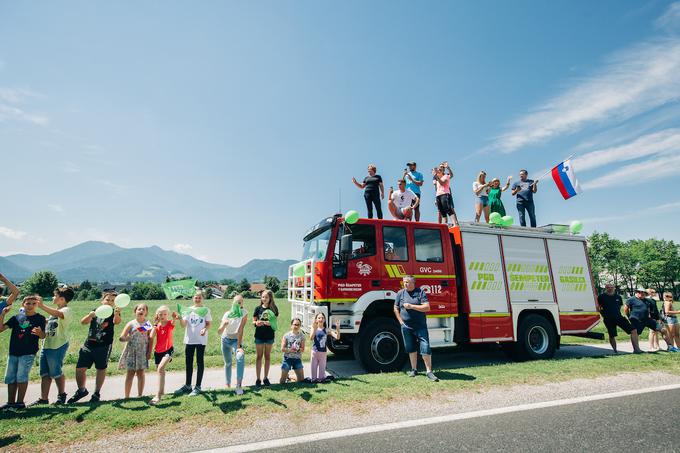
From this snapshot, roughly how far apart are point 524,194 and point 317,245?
7.03m

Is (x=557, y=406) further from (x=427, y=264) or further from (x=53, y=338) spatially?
(x=53, y=338)

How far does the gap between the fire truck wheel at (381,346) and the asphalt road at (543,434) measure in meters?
2.32

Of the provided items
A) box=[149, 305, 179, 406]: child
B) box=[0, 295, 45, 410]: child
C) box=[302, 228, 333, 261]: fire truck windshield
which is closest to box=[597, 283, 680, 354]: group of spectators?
box=[302, 228, 333, 261]: fire truck windshield

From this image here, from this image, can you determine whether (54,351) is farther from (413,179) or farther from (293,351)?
(413,179)

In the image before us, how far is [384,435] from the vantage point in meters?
4.04

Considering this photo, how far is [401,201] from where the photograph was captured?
9.35 meters

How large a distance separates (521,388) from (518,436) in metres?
2.05

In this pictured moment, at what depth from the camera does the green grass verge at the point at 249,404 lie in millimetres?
4220

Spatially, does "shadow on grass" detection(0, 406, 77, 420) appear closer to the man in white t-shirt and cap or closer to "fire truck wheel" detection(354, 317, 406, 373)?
"fire truck wheel" detection(354, 317, 406, 373)

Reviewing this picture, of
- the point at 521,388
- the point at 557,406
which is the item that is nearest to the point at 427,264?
the point at 521,388

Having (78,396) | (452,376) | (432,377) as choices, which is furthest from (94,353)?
(452,376)

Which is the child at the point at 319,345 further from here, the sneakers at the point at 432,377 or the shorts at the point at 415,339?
the sneakers at the point at 432,377

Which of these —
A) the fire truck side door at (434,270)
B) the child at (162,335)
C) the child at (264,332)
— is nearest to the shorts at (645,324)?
the fire truck side door at (434,270)

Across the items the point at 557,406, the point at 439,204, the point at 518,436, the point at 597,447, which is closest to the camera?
the point at 597,447
